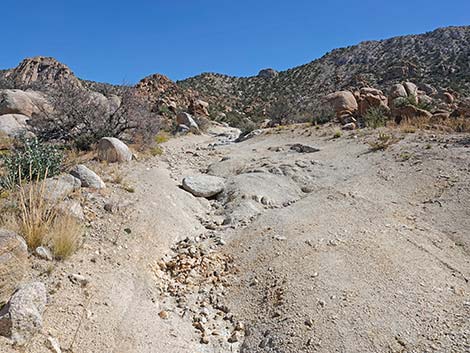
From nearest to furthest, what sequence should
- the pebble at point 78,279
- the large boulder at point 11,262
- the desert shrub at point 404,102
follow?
1. the large boulder at point 11,262
2. the pebble at point 78,279
3. the desert shrub at point 404,102

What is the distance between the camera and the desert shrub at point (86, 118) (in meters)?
8.48

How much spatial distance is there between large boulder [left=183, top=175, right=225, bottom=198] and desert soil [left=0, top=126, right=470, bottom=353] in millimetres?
179

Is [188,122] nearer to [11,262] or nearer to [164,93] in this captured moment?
[164,93]

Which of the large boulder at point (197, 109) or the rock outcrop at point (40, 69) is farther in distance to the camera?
the rock outcrop at point (40, 69)

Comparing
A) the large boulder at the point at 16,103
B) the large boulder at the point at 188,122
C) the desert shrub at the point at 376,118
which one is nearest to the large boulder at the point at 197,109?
the large boulder at the point at 188,122

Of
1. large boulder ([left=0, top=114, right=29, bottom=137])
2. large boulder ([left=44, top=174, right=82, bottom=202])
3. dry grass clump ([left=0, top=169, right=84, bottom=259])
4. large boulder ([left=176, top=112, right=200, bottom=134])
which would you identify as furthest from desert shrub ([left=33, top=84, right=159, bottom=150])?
large boulder ([left=176, top=112, right=200, bottom=134])

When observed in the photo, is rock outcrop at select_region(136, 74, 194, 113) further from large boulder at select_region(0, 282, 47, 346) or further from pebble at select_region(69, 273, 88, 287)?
large boulder at select_region(0, 282, 47, 346)

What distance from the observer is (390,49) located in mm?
38438

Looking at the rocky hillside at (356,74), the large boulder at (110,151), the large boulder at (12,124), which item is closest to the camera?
the large boulder at (110,151)

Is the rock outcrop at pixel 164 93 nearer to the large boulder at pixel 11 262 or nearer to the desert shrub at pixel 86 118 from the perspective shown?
the desert shrub at pixel 86 118

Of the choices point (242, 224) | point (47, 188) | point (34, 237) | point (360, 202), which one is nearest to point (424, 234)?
point (360, 202)

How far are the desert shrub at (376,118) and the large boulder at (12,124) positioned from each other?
34.4 ft

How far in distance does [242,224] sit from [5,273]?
117 inches

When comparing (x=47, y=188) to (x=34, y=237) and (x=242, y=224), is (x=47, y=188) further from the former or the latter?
(x=242, y=224)
